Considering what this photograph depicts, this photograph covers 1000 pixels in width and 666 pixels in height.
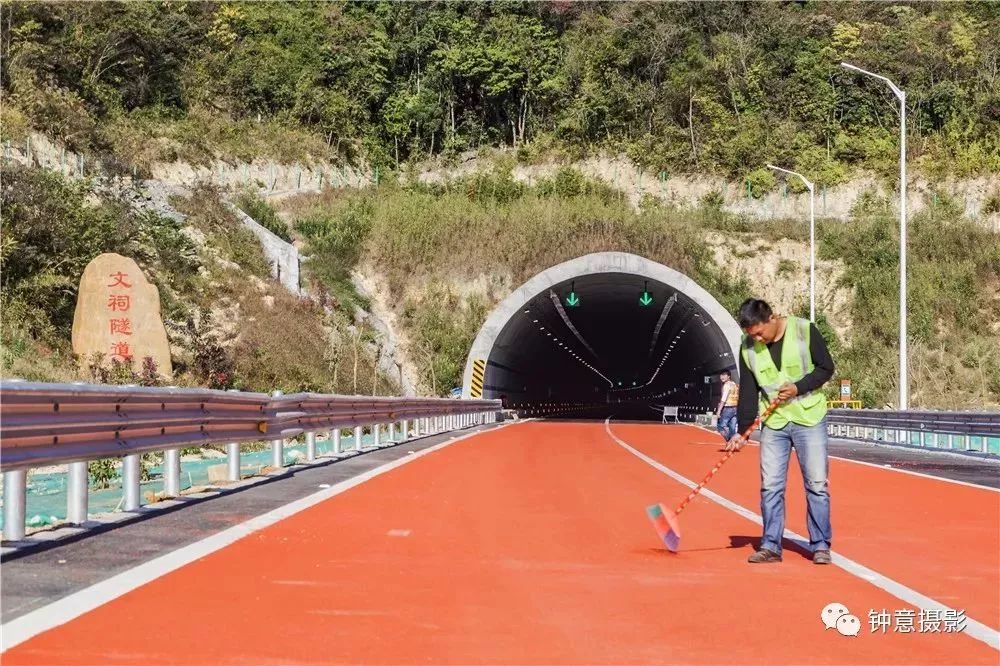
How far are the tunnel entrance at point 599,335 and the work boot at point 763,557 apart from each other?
39043 mm

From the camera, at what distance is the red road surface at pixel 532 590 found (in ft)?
21.6

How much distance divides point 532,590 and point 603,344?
245 ft

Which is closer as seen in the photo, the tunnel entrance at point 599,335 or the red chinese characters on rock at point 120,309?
the red chinese characters on rock at point 120,309

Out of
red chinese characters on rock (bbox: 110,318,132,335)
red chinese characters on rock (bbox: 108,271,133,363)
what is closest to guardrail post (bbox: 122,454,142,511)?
red chinese characters on rock (bbox: 108,271,133,363)

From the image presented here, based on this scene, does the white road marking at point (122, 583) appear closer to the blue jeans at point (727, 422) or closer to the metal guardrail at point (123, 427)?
the metal guardrail at point (123, 427)

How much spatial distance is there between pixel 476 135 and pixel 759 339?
258 feet

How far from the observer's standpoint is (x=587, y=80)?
88438 millimetres

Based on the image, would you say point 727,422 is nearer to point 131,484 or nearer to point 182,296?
point 182,296

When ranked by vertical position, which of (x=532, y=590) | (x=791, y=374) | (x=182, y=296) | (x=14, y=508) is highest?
(x=182, y=296)

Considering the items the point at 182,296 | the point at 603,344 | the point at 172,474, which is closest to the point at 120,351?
the point at 182,296

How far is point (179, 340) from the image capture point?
4100cm

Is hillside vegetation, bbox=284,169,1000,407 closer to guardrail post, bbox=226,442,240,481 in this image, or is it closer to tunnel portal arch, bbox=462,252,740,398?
tunnel portal arch, bbox=462,252,740,398

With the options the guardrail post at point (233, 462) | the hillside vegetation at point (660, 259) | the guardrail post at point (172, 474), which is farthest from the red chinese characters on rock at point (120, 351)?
the hillside vegetation at point (660, 259)

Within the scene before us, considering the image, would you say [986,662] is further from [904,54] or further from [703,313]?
[904,54]
